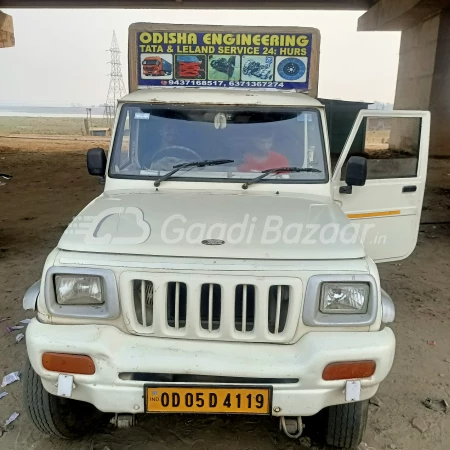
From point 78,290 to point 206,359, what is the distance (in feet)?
2.31

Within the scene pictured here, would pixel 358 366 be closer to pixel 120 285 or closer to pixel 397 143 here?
pixel 120 285

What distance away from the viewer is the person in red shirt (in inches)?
133

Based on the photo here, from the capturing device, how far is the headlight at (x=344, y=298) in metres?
2.27

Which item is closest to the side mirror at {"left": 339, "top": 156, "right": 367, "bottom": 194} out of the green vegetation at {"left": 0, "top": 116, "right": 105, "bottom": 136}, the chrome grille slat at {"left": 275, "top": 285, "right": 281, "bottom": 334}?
the chrome grille slat at {"left": 275, "top": 285, "right": 281, "bottom": 334}

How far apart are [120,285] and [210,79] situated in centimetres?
267

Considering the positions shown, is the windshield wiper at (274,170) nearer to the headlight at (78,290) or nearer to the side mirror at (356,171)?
the side mirror at (356,171)

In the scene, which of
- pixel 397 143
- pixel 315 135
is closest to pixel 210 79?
pixel 315 135

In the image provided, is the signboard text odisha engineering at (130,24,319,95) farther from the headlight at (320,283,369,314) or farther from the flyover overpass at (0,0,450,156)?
the flyover overpass at (0,0,450,156)

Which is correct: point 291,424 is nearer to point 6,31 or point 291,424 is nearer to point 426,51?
point 6,31

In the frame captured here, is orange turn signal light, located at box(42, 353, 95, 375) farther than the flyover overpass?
No

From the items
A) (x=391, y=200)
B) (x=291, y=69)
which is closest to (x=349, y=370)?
(x=391, y=200)

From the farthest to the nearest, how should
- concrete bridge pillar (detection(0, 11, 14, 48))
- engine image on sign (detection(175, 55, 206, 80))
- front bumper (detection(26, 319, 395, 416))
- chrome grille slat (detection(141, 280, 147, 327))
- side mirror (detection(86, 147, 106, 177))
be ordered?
concrete bridge pillar (detection(0, 11, 14, 48)) < engine image on sign (detection(175, 55, 206, 80)) < side mirror (detection(86, 147, 106, 177)) < chrome grille slat (detection(141, 280, 147, 327)) < front bumper (detection(26, 319, 395, 416))

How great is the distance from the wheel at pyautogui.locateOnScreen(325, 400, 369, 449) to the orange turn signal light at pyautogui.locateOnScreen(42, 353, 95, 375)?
1.32 m

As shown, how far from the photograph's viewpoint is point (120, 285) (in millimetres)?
2242
